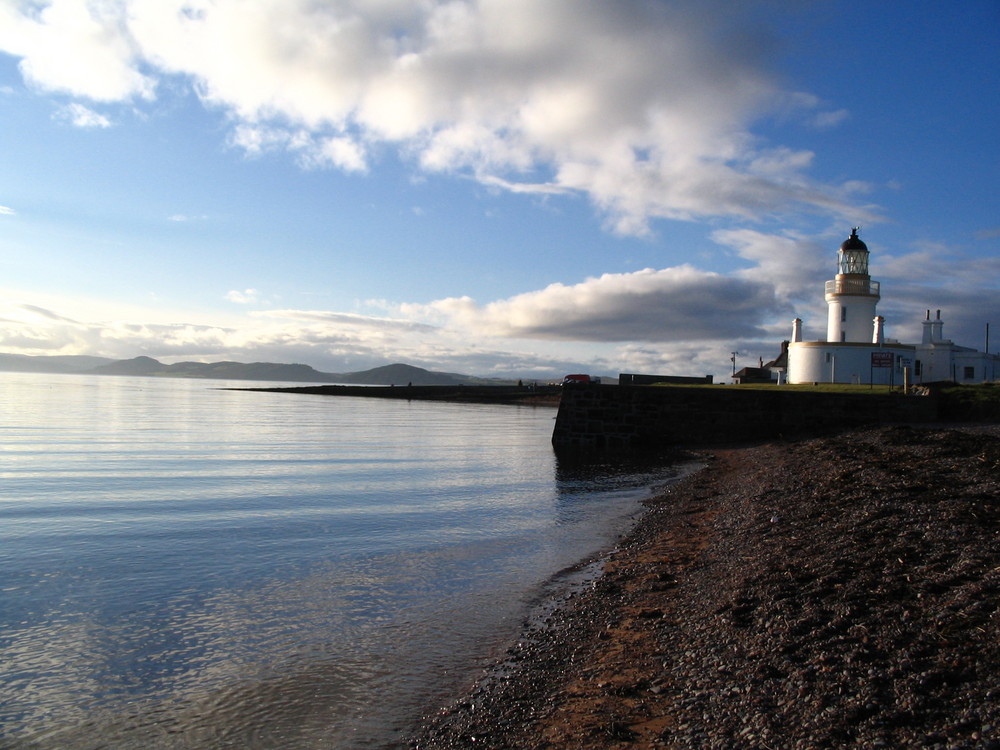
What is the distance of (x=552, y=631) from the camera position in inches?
295

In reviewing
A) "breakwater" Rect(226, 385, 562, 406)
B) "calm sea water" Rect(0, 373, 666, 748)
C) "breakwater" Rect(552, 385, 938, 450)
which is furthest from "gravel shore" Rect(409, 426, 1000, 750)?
"breakwater" Rect(226, 385, 562, 406)

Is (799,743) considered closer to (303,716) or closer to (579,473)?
(303,716)

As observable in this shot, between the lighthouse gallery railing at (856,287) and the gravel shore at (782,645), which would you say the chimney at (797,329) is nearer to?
the lighthouse gallery railing at (856,287)

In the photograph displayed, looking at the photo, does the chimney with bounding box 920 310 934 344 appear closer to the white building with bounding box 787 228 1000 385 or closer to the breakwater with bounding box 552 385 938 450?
the white building with bounding box 787 228 1000 385

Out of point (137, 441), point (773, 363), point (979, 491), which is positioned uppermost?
point (773, 363)

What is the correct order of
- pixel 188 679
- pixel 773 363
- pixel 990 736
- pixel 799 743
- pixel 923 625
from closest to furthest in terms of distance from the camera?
pixel 990 736
pixel 799 743
pixel 923 625
pixel 188 679
pixel 773 363

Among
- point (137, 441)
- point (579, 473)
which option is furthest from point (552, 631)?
point (137, 441)

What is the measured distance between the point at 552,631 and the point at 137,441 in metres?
27.3

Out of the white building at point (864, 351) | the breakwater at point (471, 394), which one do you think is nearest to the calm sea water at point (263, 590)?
the white building at point (864, 351)

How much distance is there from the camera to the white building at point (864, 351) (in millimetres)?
45094

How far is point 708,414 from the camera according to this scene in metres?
31.5

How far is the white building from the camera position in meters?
45.1

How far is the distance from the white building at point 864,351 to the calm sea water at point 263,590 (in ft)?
99.3

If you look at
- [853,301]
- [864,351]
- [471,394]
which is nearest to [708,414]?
[864,351]
